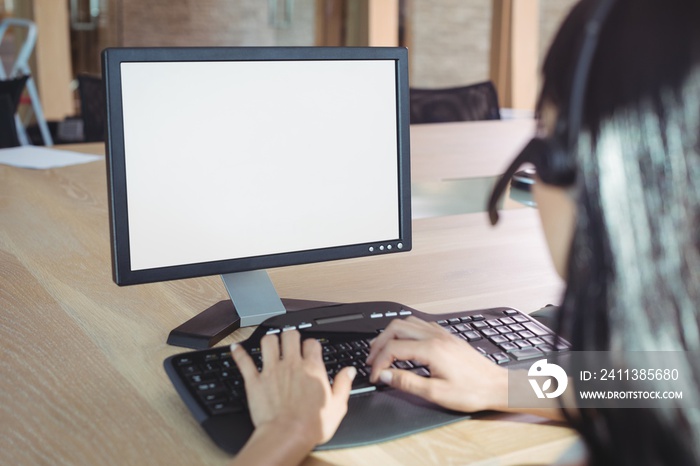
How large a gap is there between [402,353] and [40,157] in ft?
5.88

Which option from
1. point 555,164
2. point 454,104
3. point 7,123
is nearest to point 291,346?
point 555,164

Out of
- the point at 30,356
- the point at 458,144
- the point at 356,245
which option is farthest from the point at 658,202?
the point at 458,144

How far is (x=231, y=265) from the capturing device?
98cm

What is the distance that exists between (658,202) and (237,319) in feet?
2.07

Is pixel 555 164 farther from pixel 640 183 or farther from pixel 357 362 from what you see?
pixel 357 362

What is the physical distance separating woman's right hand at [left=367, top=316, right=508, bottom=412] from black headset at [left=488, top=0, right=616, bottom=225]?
0.28 meters

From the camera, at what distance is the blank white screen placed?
92cm

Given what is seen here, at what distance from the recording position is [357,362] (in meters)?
0.88

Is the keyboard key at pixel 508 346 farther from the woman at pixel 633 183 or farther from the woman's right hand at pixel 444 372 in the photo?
the woman at pixel 633 183

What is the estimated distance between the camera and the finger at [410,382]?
81 cm

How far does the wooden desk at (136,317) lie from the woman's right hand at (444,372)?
0.02 meters

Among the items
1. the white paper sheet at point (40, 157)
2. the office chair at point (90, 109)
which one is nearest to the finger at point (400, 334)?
the white paper sheet at point (40, 157)

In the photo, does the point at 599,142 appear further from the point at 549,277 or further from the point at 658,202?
the point at 549,277

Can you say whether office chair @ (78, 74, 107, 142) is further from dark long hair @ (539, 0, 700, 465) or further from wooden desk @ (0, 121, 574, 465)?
dark long hair @ (539, 0, 700, 465)
